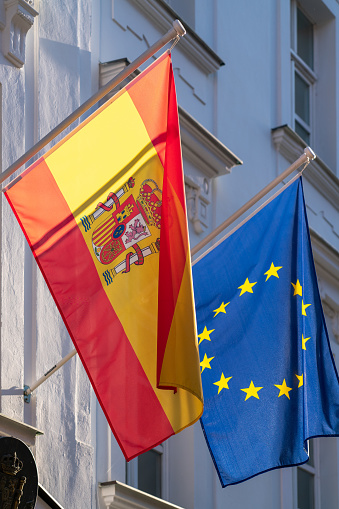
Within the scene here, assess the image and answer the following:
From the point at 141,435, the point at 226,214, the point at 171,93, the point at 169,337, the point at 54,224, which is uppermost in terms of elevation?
the point at 226,214

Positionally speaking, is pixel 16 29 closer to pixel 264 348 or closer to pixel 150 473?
pixel 264 348

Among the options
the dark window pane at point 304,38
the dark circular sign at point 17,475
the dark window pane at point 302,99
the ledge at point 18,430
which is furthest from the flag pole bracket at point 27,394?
the dark window pane at point 304,38

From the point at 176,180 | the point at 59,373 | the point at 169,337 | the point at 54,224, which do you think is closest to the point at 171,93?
the point at 176,180

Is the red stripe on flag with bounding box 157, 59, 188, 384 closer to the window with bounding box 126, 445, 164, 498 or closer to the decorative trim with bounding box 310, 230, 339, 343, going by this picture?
the window with bounding box 126, 445, 164, 498

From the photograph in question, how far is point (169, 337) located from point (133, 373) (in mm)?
287

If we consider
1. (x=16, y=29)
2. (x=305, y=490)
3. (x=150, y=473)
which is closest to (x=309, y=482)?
(x=305, y=490)

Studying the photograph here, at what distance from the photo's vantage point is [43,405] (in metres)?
8.52

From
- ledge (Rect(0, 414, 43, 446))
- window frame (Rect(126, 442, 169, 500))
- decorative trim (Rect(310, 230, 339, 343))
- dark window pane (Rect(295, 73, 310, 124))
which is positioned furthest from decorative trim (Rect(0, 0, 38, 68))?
dark window pane (Rect(295, 73, 310, 124))

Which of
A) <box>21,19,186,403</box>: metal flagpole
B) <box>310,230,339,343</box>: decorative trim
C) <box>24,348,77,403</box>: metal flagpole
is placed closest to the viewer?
<box>21,19,186,403</box>: metal flagpole

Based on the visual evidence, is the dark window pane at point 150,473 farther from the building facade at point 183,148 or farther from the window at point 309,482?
the window at point 309,482

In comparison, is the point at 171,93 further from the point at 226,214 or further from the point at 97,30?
the point at 226,214

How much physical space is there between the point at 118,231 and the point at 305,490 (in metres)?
5.81

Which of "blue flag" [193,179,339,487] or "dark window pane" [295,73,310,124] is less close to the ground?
"dark window pane" [295,73,310,124]

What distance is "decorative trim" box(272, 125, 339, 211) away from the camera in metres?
12.5
